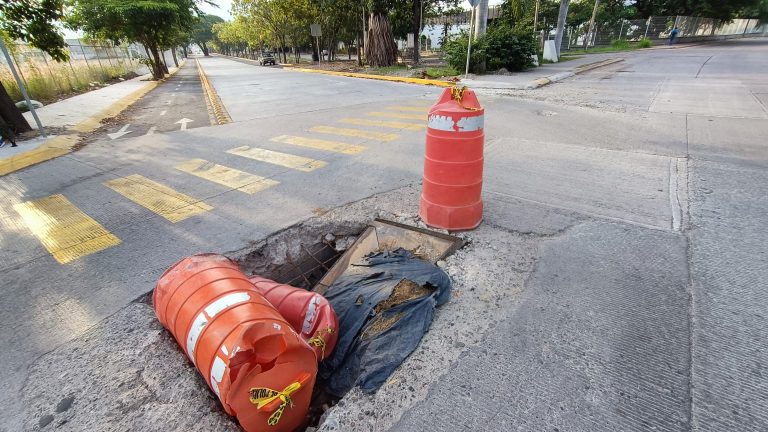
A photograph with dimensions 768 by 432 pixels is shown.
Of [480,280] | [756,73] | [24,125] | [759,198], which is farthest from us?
[756,73]

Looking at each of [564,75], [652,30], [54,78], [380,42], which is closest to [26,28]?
[54,78]

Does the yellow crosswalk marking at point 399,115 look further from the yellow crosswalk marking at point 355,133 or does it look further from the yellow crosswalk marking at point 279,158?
the yellow crosswalk marking at point 279,158

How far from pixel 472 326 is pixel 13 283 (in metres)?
3.84

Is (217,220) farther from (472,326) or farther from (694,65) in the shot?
(694,65)

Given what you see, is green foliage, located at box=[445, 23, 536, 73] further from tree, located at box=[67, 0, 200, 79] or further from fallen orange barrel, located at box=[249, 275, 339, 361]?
tree, located at box=[67, 0, 200, 79]

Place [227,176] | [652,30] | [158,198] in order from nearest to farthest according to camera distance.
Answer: [158,198]
[227,176]
[652,30]

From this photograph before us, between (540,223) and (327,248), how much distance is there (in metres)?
2.18

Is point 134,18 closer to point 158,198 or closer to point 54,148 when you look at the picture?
point 54,148

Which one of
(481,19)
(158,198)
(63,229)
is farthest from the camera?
(481,19)

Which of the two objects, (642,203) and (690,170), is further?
(690,170)

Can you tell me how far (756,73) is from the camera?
44.6 feet

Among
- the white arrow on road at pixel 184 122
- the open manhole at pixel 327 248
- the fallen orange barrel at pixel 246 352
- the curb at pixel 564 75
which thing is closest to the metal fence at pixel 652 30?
the curb at pixel 564 75

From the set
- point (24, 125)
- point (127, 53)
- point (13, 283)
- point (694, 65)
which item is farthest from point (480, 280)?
point (127, 53)

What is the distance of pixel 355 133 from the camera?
7762mm
